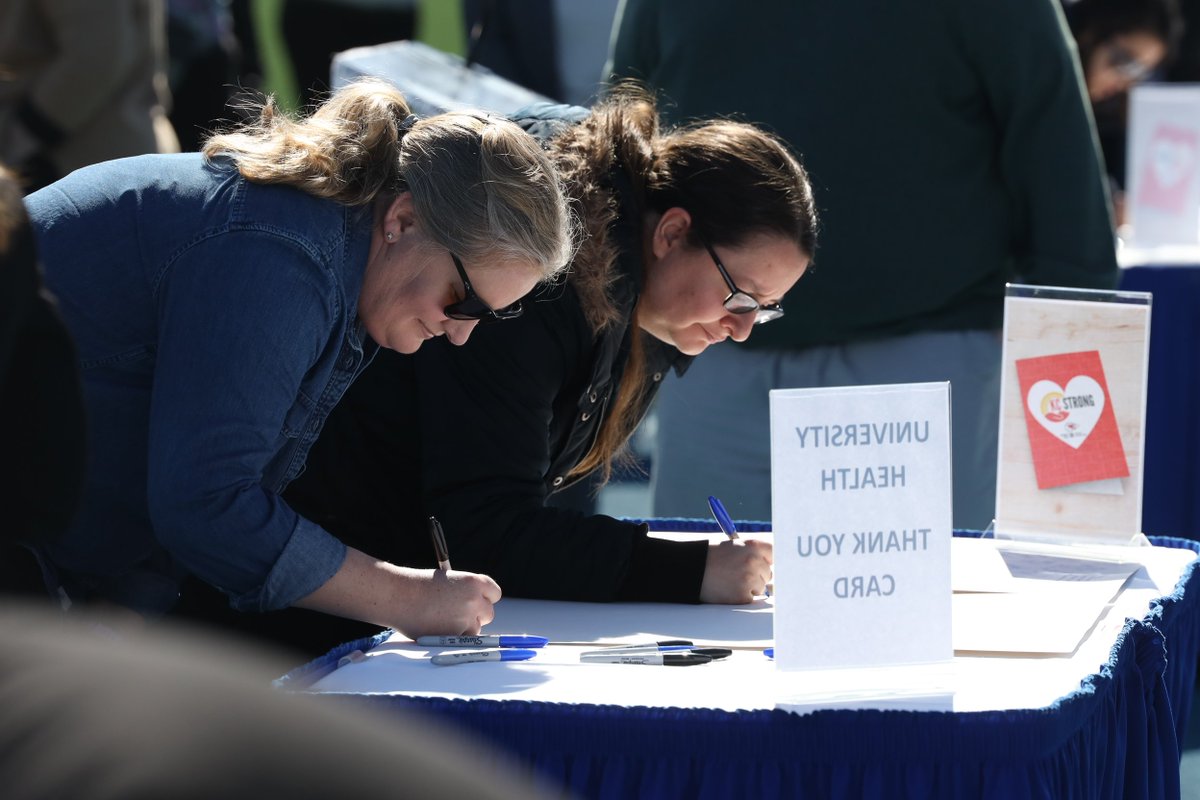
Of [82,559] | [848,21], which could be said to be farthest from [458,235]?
[848,21]

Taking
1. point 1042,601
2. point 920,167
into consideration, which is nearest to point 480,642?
point 1042,601

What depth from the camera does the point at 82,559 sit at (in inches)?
59.9

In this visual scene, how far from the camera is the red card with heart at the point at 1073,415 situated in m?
1.97

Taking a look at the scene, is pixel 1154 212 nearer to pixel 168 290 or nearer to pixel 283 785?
pixel 168 290

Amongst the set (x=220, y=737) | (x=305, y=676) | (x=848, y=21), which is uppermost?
(x=848, y=21)

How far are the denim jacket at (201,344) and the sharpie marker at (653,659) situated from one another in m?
0.26

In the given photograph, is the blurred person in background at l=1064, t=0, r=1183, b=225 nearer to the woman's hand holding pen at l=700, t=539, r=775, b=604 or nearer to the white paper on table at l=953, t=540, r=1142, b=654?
the white paper on table at l=953, t=540, r=1142, b=654

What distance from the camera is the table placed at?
3439 millimetres

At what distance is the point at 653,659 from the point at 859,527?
25cm

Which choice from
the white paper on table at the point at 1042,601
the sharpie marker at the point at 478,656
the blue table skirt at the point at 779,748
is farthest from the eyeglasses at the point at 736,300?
the blue table skirt at the point at 779,748

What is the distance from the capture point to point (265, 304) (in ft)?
4.50

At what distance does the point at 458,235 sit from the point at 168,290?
27 centimetres

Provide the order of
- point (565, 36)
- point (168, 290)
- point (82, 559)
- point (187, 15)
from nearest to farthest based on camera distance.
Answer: point (168, 290) < point (82, 559) < point (565, 36) < point (187, 15)

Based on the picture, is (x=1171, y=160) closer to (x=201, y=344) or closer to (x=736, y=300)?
(x=736, y=300)
